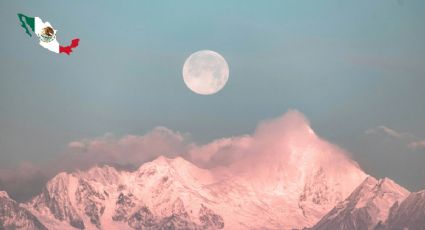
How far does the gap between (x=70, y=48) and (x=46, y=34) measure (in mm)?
1661

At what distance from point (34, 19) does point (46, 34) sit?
54.3 inches

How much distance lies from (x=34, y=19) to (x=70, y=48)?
2882 mm

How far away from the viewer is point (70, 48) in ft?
172

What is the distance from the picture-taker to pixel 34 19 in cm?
5081

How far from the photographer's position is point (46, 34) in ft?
170
